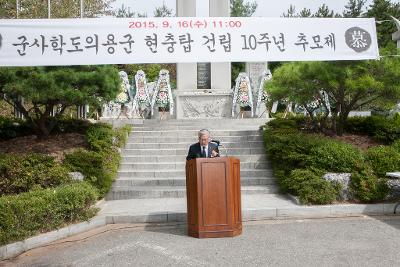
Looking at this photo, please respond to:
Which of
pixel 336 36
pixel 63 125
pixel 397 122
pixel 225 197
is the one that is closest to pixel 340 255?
pixel 225 197

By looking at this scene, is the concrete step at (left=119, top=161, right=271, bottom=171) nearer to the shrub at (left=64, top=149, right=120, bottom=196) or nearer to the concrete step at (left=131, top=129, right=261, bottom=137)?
the shrub at (left=64, top=149, right=120, bottom=196)

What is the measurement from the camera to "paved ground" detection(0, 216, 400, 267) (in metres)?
4.93

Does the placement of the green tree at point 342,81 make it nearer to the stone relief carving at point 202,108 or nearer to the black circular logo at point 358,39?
the black circular logo at point 358,39

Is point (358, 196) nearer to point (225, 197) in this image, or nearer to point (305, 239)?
point (305, 239)

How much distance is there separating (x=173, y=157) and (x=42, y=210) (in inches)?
191

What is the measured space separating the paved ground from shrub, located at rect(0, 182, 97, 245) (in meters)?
0.31

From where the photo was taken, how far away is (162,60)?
284 inches

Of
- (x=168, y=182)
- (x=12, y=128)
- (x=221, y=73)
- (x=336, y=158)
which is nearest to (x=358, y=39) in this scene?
(x=336, y=158)

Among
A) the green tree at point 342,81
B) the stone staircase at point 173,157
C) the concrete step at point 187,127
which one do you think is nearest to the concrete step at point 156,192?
the stone staircase at point 173,157

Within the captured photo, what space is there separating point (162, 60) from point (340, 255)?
4.03 meters

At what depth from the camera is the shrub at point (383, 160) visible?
802 centimetres

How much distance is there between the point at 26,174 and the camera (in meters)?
7.91

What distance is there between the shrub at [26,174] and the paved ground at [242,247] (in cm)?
187

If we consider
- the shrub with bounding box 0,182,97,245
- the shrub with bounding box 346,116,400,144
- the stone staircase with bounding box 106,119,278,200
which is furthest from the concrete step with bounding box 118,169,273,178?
the shrub with bounding box 0,182,97,245
